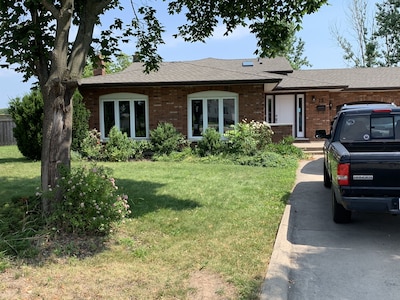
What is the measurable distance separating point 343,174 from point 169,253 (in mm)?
2591

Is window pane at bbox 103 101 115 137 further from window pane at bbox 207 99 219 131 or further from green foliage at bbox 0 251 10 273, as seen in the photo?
green foliage at bbox 0 251 10 273

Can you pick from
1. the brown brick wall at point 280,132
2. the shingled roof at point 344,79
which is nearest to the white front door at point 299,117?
the shingled roof at point 344,79

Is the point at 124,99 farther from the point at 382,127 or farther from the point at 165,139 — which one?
the point at 382,127

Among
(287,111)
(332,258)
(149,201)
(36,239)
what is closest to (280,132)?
(287,111)

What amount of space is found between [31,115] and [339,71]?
740 inches

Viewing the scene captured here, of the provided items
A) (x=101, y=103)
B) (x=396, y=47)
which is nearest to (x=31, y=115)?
(x=101, y=103)

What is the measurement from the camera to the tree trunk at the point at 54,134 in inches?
209

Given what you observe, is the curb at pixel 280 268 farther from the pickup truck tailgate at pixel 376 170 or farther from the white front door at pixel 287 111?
the white front door at pixel 287 111

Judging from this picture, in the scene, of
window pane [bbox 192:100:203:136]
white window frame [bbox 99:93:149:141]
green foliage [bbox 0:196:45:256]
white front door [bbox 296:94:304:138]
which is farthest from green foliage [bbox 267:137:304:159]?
green foliage [bbox 0:196:45:256]

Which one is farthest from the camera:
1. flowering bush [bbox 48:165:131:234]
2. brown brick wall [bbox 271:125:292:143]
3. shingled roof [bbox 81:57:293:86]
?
brown brick wall [bbox 271:125:292:143]

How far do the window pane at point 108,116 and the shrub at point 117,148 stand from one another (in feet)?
5.51

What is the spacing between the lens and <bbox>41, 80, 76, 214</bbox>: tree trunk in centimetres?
531

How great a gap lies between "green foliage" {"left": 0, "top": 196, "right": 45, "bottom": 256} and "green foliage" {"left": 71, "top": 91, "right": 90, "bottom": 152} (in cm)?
914

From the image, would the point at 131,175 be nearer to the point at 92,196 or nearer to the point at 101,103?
the point at 92,196
